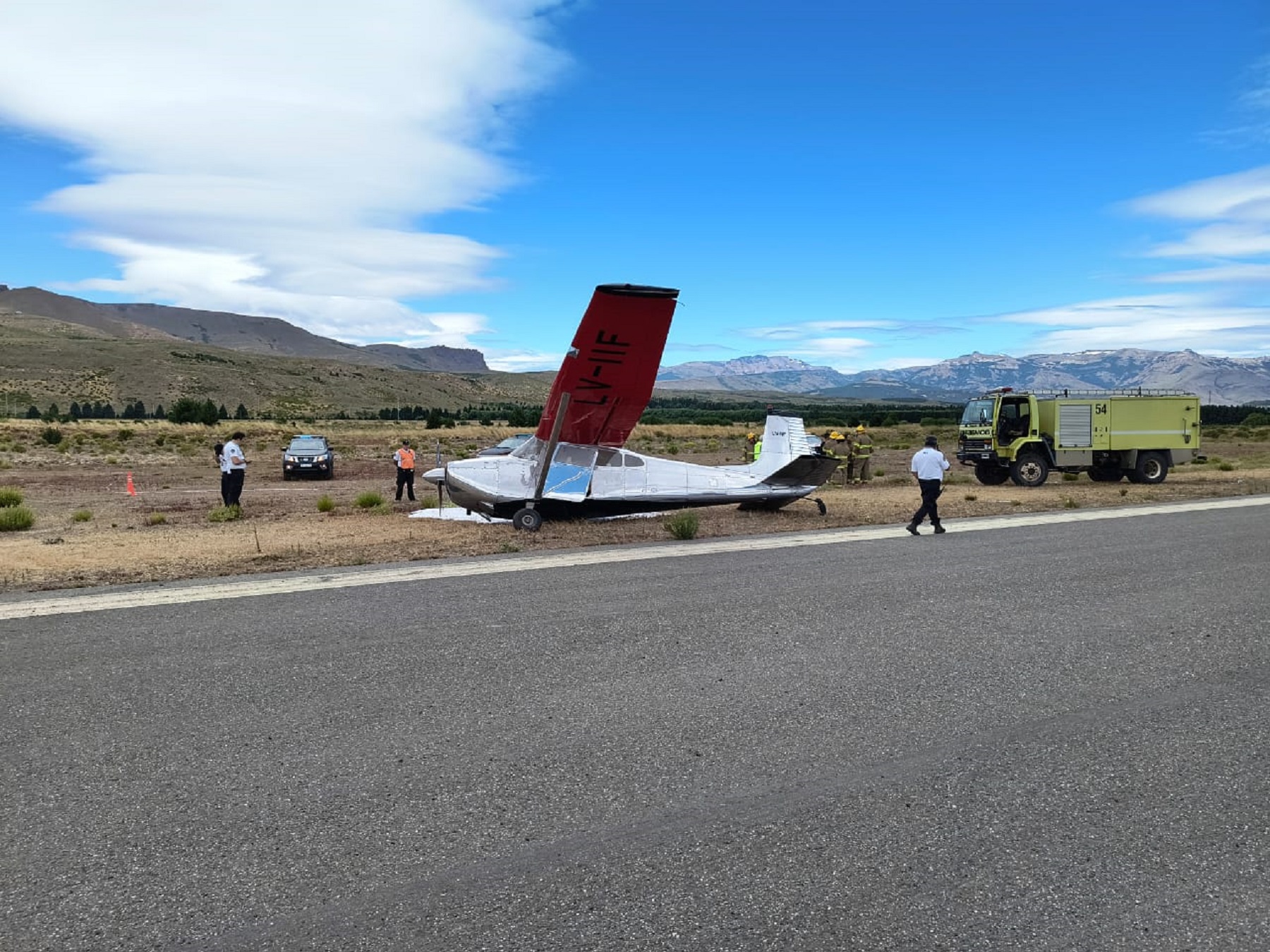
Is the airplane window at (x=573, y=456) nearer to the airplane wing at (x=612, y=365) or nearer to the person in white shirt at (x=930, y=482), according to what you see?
the airplane wing at (x=612, y=365)

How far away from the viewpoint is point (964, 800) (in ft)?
12.7

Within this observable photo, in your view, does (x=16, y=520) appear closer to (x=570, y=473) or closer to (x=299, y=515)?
(x=299, y=515)

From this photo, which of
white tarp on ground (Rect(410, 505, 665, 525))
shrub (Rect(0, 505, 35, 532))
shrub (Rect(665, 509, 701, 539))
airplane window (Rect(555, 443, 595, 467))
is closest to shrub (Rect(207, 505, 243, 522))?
shrub (Rect(0, 505, 35, 532))

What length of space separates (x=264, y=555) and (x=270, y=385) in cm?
11634

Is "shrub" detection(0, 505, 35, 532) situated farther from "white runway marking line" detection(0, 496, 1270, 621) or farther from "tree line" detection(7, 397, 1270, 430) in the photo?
"tree line" detection(7, 397, 1270, 430)

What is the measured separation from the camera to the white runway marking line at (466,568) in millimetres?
8312

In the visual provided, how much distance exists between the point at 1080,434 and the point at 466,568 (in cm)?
2058

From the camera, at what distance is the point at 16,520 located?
15984mm

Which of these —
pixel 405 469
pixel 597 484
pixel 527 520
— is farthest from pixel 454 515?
pixel 405 469

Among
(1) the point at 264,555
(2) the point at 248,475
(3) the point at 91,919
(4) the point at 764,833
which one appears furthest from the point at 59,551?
(2) the point at 248,475

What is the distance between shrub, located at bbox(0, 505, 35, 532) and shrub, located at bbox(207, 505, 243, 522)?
3082mm

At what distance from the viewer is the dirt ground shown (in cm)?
1144

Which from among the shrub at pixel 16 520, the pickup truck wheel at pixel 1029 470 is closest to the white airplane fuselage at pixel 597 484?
the shrub at pixel 16 520

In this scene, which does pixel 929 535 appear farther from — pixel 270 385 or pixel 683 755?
pixel 270 385
